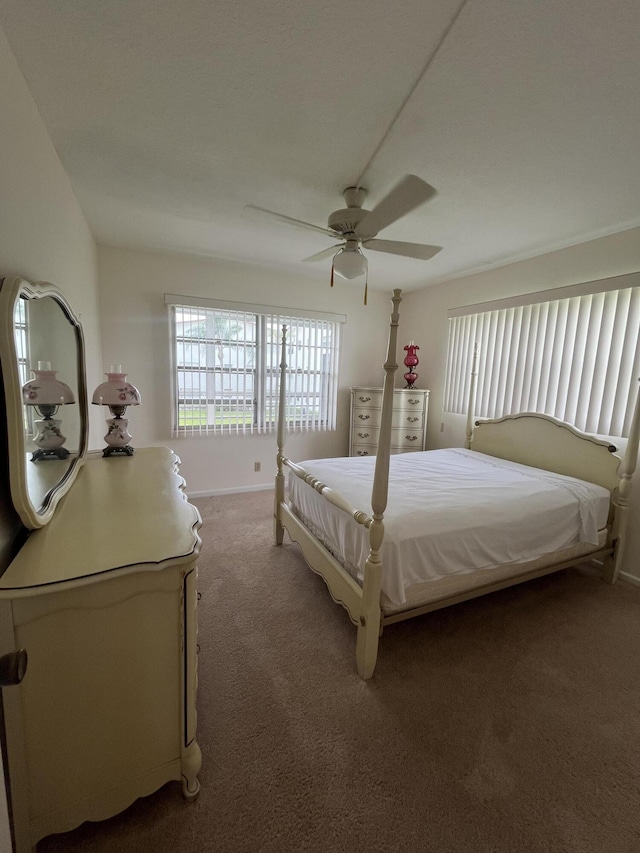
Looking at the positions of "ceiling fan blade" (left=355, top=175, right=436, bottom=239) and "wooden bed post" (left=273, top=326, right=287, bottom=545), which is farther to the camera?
"wooden bed post" (left=273, top=326, right=287, bottom=545)

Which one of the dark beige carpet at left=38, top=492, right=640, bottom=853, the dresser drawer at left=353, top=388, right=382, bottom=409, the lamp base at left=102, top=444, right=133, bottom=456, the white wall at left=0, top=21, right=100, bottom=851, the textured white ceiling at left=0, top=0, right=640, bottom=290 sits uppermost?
the textured white ceiling at left=0, top=0, right=640, bottom=290

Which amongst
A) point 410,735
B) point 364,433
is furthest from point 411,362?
point 410,735

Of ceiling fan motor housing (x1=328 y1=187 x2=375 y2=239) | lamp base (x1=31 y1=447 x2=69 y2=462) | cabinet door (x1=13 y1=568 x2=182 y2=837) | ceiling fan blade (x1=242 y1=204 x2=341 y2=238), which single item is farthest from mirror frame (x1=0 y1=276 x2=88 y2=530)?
ceiling fan motor housing (x1=328 y1=187 x2=375 y2=239)

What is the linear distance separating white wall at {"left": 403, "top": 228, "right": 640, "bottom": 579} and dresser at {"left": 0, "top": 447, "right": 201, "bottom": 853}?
302 centimetres

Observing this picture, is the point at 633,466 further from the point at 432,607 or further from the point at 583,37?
the point at 583,37

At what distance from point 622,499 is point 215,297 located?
383 centimetres

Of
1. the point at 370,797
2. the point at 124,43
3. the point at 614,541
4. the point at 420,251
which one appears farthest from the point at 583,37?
the point at 614,541

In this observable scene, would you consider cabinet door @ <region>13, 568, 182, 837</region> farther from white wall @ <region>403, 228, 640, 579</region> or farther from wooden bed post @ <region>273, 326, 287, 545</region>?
white wall @ <region>403, 228, 640, 579</region>

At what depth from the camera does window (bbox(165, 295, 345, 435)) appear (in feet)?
11.6

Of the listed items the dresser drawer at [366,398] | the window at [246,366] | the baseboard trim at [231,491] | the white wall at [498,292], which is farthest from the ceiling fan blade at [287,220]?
the baseboard trim at [231,491]

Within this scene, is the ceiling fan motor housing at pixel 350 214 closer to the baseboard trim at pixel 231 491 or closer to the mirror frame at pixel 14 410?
the mirror frame at pixel 14 410

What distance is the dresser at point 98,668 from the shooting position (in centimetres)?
86

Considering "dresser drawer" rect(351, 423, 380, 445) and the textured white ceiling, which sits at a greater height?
the textured white ceiling

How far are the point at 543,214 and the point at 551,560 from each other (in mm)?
2237
